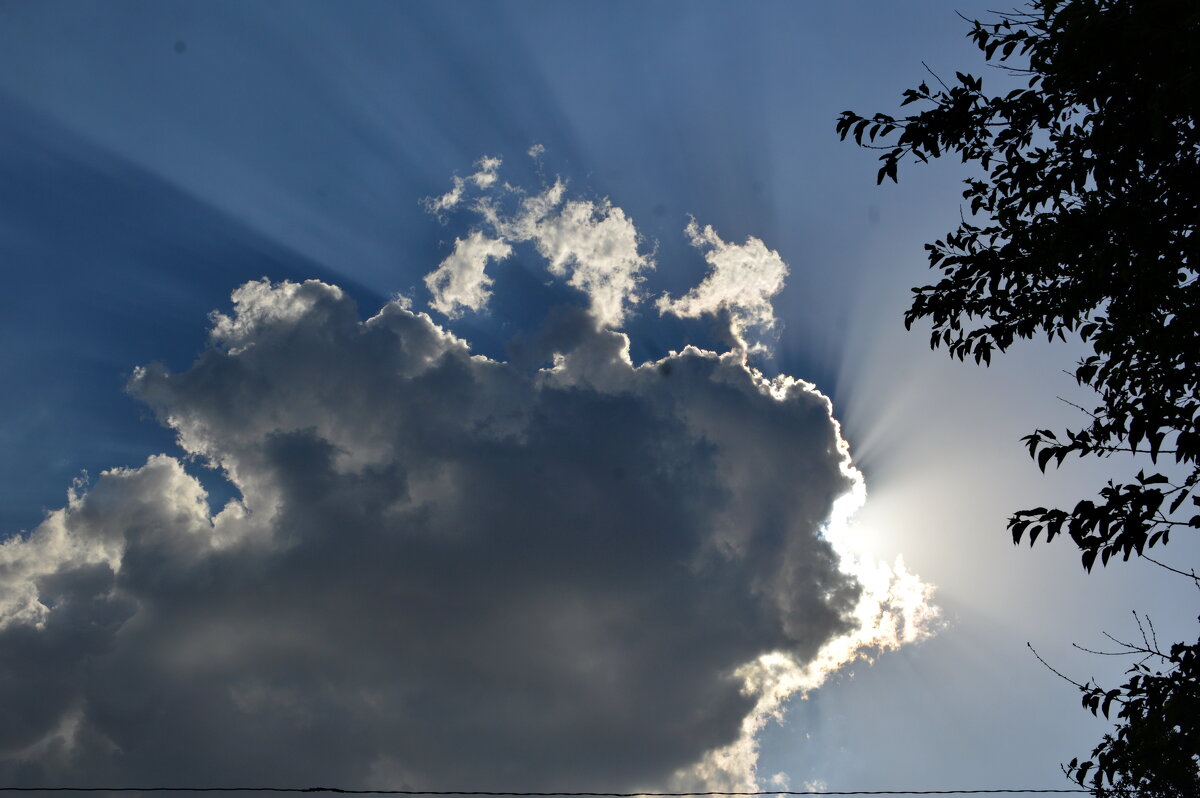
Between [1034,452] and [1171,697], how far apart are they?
7.43ft

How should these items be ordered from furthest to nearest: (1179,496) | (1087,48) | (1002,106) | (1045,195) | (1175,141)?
(1002,106) < (1045,195) < (1175,141) < (1087,48) < (1179,496)

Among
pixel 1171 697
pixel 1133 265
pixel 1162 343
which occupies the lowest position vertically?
pixel 1171 697

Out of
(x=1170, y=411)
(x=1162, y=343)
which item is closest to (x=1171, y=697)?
(x=1170, y=411)

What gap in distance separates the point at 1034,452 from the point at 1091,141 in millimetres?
2975

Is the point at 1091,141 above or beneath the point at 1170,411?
above

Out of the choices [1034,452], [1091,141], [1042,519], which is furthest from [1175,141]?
[1042,519]

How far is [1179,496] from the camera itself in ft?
19.0

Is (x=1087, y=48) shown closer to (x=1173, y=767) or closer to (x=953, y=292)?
(x=953, y=292)

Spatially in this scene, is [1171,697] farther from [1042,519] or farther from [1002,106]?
[1002,106]

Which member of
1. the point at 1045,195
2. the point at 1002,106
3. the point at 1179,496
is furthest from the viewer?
the point at 1002,106

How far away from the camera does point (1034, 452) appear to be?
7047 millimetres

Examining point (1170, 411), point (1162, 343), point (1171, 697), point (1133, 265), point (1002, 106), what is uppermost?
point (1002, 106)

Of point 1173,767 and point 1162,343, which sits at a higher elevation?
point 1162,343

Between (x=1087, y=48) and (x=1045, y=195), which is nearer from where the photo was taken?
(x=1087, y=48)
